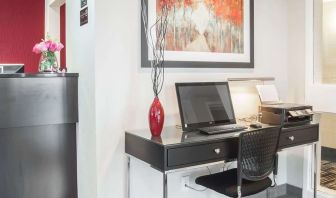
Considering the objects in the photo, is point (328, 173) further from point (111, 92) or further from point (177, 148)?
point (111, 92)

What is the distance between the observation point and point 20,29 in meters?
4.29

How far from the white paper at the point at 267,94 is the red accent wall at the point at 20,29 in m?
3.10

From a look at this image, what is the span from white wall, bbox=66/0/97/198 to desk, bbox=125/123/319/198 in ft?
0.91

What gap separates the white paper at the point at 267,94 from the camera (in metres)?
2.76

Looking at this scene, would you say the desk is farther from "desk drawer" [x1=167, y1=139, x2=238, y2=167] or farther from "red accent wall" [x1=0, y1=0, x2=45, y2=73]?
"red accent wall" [x1=0, y1=0, x2=45, y2=73]

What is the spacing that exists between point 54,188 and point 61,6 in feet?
8.00

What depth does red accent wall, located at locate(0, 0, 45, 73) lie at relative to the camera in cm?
420

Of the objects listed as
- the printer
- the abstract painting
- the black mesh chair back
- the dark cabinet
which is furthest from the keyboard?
the dark cabinet

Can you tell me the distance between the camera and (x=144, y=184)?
238 cm

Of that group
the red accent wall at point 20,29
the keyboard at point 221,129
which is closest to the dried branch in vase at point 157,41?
the keyboard at point 221,129

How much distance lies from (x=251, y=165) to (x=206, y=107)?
0.54 meters

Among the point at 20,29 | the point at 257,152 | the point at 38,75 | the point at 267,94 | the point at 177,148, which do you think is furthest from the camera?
the point at 20,29

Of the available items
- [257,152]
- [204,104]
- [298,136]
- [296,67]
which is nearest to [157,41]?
[204,104]

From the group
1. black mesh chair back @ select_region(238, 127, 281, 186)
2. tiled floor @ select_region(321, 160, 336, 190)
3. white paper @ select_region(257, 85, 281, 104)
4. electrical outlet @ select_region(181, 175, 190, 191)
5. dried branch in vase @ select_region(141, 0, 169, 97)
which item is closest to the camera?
black mesh chair back @ select_region(238, 127, 281, 186)
